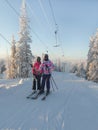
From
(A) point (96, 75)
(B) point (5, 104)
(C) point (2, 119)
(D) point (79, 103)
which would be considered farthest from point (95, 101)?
(A) point (96, 75)

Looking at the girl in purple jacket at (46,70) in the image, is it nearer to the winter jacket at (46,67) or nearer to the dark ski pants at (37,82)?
the winter jacket at (46,67)

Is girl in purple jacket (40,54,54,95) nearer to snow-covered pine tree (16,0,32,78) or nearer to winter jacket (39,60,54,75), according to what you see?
winter jacket (39,60,54,75)

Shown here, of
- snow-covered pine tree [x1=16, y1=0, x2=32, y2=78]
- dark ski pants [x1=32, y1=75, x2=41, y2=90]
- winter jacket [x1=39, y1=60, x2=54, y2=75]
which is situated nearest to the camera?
winter jacket [x1=39, y1=60, x2=54, y2=75]

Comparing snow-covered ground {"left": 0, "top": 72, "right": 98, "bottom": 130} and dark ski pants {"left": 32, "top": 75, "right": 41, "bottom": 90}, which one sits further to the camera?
dark ski pants {"left": 32, "top": 75, "right": 41, "bottom": 90}

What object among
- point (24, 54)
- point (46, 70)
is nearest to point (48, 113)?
point (46, 70)

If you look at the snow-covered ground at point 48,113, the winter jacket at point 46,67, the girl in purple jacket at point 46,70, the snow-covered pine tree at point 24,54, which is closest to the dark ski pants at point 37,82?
the girl in purple jacket at point 46,70

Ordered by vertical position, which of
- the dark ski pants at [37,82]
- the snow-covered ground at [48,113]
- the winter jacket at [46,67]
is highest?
the winter jacket at [46,67]

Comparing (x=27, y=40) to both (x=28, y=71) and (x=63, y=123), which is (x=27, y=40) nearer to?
(x=28, y=71)

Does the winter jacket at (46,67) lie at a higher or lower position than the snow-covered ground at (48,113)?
higher

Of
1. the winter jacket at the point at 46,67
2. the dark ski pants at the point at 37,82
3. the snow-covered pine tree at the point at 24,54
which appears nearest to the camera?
the winter jacket at the point at 46,67

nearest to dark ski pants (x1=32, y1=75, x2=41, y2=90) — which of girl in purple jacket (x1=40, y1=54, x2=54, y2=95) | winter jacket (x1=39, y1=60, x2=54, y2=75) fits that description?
girl in purple jacket (x1=40, y1=54, x2=54, y2=95)

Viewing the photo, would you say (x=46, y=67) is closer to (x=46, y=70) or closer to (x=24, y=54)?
(x=46, y=70)

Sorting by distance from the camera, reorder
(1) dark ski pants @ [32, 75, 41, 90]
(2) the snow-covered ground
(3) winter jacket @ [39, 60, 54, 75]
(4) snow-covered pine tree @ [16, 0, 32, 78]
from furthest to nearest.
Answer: (4) snow-covered pine tree @ [16, 0, 32, 78] < (1) dark ski pants @ [32, 75, 41, 90] < (3) winter jacket @ [39, 60, 54, 75] < (2) the snow-covered ground

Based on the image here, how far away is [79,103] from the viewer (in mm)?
12266
